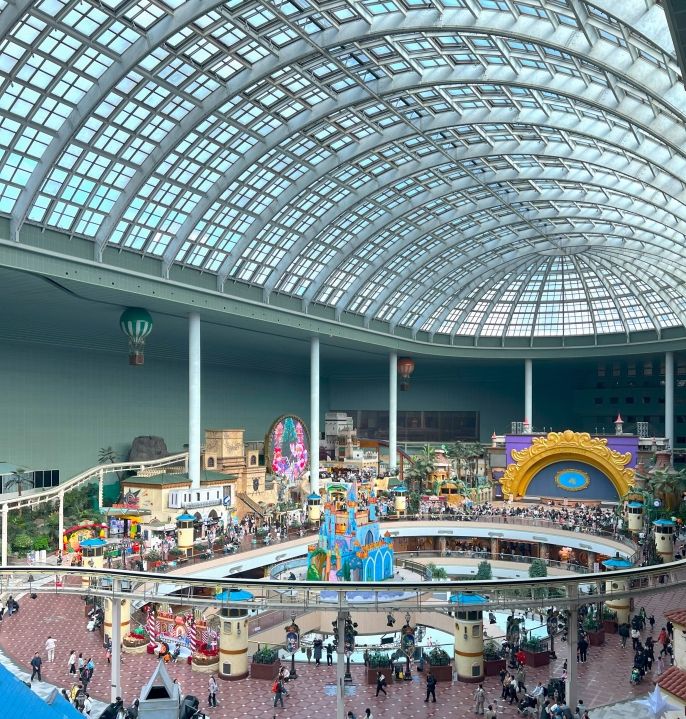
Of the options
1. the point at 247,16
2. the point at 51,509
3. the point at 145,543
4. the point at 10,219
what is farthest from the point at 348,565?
the point at 247,16

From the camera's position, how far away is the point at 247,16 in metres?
34.0

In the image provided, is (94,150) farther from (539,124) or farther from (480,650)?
(480,650)

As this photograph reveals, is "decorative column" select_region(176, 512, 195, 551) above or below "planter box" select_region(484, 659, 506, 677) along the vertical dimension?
above

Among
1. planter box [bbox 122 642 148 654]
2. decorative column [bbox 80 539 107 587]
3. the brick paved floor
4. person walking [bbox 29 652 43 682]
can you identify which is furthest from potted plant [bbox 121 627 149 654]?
decorative column [bbox 80 539 107 587]

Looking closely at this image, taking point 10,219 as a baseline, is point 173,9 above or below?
above

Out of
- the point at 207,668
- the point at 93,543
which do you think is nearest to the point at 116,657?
the point at 207,668

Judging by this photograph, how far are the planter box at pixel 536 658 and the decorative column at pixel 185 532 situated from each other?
67.6ft

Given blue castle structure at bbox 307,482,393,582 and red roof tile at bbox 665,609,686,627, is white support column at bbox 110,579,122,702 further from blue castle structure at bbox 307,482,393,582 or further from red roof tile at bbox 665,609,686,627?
blue castle structure at bbox 307,482,393,582

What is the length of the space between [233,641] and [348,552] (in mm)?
14769

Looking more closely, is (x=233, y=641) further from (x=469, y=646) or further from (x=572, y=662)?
(x=572, y=662)

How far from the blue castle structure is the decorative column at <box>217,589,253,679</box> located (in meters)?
13.7

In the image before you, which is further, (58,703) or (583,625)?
(583,625)

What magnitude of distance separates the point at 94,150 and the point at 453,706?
2965 centimetres

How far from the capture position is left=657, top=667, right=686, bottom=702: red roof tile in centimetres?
2030
